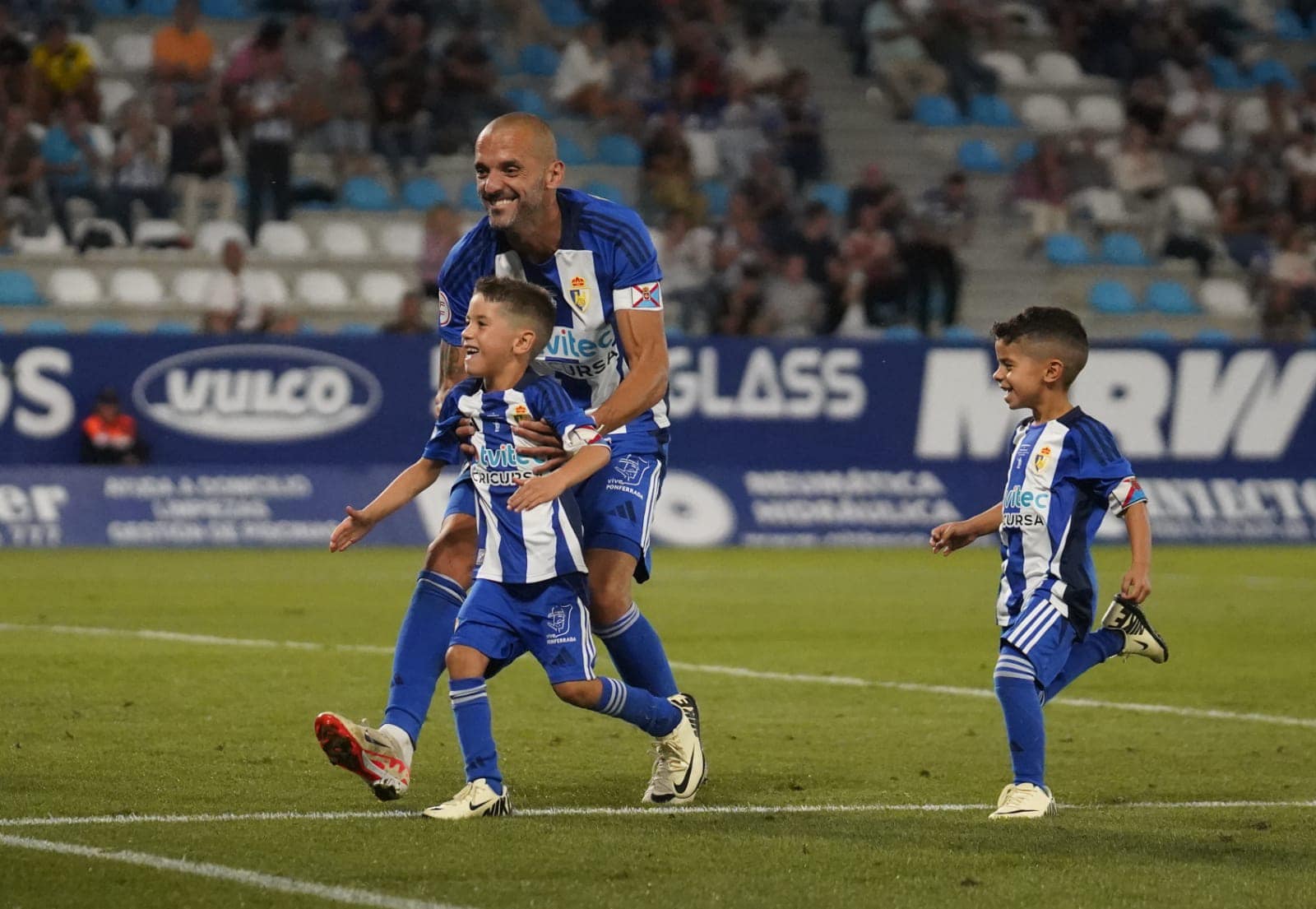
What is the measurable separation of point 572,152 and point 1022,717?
724 inches

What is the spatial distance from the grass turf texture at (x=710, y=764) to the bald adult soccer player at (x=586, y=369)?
39cm

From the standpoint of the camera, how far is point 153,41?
2289 centimetres

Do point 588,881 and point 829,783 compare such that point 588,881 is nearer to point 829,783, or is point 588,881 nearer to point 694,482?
point 829,783

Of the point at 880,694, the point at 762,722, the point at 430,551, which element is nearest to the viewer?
the point at 430,551

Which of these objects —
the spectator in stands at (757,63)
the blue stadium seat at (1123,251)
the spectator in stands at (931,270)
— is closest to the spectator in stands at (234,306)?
the spectator in stands at (931,270)

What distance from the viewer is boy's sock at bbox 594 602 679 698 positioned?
6910 millimetres

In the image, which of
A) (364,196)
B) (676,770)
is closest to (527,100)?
(364,196)

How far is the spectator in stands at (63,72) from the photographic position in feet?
72.4

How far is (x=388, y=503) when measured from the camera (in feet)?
21.5

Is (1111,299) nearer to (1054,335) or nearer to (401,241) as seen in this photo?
(401,241)

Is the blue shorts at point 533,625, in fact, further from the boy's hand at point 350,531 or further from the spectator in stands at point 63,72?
the spectator in stands at point 63,72

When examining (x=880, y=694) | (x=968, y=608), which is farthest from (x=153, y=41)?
(x=880, y=694)

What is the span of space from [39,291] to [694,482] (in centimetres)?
673

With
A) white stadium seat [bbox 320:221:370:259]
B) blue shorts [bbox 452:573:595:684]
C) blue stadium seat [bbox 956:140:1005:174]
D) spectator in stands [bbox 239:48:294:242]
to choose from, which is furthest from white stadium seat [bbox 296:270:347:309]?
blue shorts [bbox 452:573:595:684]
